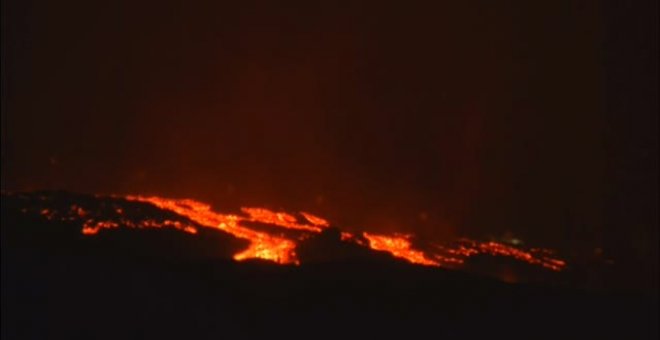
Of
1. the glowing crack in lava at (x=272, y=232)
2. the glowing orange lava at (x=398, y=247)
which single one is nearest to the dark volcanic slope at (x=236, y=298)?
the glowing crack in lava at (x=272, y=232)

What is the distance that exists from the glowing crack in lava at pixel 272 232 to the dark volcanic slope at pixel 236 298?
0.15m

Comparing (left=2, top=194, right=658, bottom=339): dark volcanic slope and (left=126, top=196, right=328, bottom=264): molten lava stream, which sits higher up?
(left=126, top=196, right=328, bottom=264): molten lava stream

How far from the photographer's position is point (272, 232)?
652 cm

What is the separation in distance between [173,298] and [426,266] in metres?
1.61

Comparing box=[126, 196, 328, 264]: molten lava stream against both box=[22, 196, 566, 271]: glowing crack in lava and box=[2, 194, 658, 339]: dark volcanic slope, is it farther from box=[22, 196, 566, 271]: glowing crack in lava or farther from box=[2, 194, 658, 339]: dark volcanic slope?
box=[2, 194, 658, 339]: dark volcanic slope

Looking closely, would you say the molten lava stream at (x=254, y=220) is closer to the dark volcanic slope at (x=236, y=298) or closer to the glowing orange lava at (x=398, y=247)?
the dark volcanic slope at (x=236, y=298)

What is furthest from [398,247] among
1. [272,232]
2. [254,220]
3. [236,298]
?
[236,298]

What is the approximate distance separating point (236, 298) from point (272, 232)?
111 centimetres

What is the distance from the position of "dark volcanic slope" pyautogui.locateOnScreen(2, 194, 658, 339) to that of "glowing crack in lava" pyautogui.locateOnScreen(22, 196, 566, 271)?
151mm

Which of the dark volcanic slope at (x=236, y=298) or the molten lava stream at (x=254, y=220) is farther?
the molten lava stream at (x=254, y=220)

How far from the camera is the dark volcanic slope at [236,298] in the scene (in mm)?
5312

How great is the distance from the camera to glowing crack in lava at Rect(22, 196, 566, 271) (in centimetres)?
609

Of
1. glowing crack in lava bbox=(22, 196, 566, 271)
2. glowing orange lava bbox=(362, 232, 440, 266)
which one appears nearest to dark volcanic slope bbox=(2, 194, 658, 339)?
glowing crack in lava bbox=(22, 196, 566, 271)

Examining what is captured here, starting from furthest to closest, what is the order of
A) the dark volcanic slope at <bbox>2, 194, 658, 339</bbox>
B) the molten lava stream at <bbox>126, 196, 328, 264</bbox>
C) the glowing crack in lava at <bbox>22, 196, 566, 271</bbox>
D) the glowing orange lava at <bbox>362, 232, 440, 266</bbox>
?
the glowing orange lava at <bbox>362, 232, 440, 266</bbox>, the glowing crack in lava at <bbox>22, 196, 566, 271</bbox>, the molten lava stream at <bbox>126, 196, 328, 264</bbox>, the dark volcanic slope at <bbox>2, 194, 658, 339</bbox>
